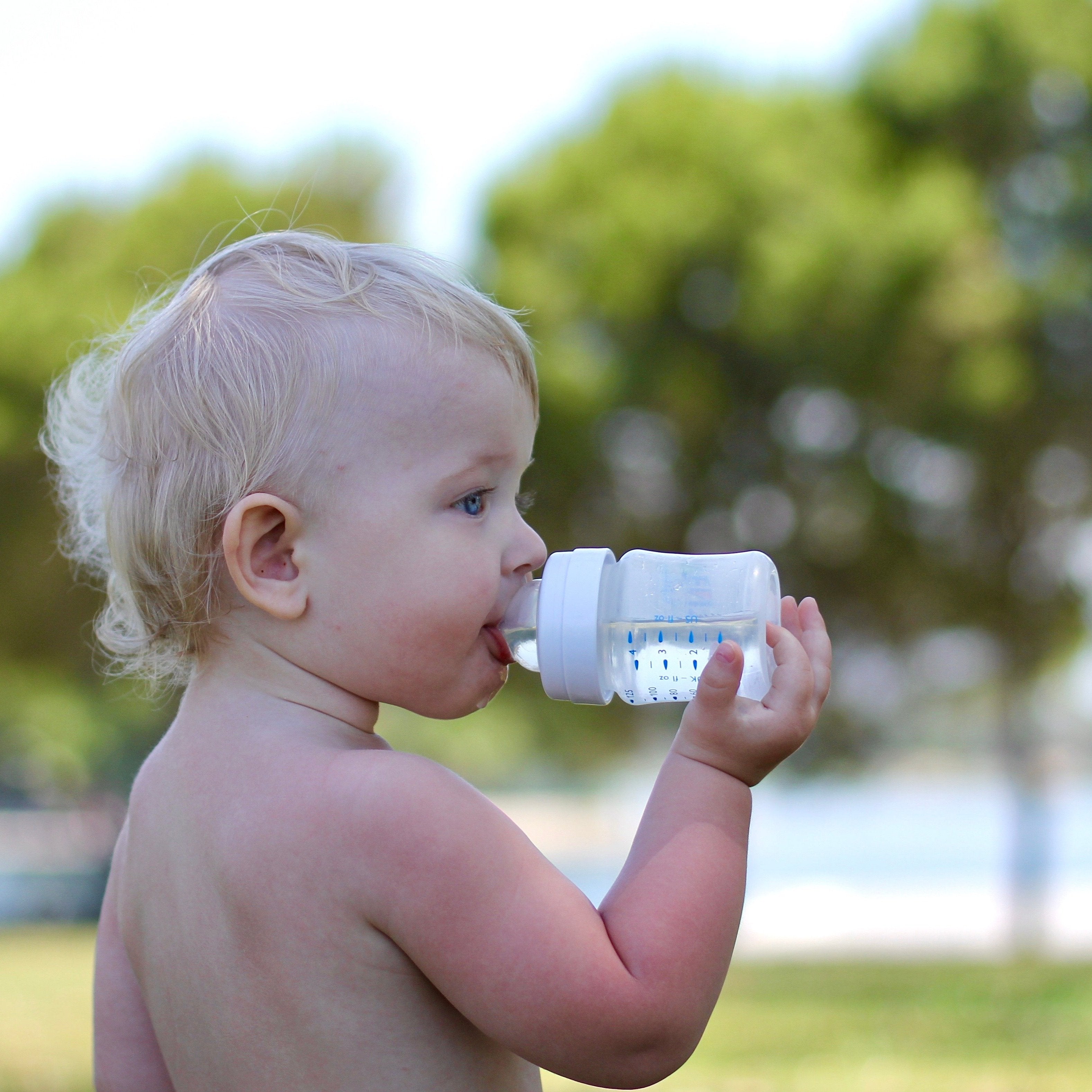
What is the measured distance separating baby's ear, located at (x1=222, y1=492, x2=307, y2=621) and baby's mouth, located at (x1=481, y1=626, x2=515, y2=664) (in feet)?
0.70

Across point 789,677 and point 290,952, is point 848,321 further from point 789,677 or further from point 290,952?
point 290,952

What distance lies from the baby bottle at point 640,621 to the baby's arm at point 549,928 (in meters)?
0.22

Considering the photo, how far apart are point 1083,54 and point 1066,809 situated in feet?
108

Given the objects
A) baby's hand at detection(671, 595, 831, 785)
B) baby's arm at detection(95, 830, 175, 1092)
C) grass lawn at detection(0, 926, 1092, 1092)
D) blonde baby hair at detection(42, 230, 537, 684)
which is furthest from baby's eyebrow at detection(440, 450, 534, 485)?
grass lawn at detection(0, 926, 1092, 1092)

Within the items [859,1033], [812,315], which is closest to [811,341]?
[812,315]

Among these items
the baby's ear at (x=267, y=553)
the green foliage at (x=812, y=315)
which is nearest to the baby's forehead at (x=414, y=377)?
the baby's ear at (x=267, y=553)

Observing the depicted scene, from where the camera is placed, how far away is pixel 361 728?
142 centimetres

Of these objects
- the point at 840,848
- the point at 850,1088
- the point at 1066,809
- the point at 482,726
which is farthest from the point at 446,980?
the point at 1066,809

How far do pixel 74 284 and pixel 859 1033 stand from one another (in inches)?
384

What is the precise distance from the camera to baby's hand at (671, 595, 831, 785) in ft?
4.37

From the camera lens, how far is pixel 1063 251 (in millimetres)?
10039

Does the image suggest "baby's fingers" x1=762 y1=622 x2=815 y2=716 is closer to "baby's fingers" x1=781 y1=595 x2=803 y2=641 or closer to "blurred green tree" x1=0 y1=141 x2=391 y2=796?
"baby's fingers" x1=781 y1=595 x2=803 y2=641

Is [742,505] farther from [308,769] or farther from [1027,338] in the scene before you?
[308,769]

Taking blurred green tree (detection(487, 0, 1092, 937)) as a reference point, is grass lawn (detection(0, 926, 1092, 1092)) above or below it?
below
